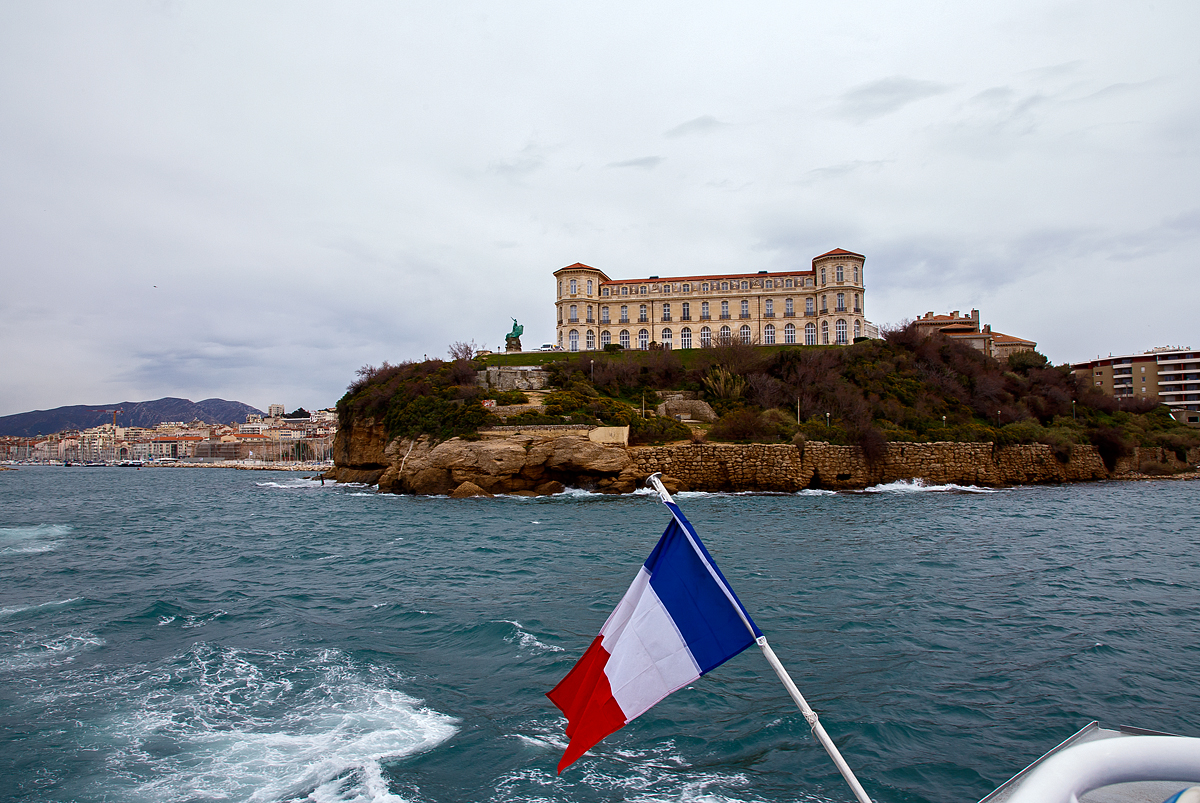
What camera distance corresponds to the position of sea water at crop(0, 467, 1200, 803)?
192 inches

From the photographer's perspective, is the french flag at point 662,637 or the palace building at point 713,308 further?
the palace building at point 713,308

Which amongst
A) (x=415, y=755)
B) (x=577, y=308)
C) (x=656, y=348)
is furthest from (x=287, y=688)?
(x=577, y=308)

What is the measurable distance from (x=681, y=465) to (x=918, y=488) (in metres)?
12.0

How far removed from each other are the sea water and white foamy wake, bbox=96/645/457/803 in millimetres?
26

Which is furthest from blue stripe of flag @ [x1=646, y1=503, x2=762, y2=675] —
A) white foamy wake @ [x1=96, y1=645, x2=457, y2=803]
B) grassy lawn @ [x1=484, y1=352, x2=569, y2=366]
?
grassy lawn @ [x1=484, y1=352, x2=569, y2=366]

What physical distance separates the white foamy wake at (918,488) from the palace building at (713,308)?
2712 centimetres

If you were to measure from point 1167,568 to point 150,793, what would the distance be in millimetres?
15465

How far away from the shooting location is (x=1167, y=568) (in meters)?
11.8

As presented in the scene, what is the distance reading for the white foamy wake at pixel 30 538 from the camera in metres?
15.2

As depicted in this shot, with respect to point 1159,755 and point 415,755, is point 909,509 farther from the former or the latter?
point 1159,755

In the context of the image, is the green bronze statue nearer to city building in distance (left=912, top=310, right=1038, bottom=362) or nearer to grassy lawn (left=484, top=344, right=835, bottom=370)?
grassy lawn (left=484, top=344, right=835, bottom=370)

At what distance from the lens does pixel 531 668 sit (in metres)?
6.87

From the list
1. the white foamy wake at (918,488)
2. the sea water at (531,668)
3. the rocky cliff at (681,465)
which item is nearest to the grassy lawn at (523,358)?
the rocky cliff at (681,465)

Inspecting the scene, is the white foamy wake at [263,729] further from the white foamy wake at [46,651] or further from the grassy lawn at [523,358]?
the grassy lawn at [523,358]
